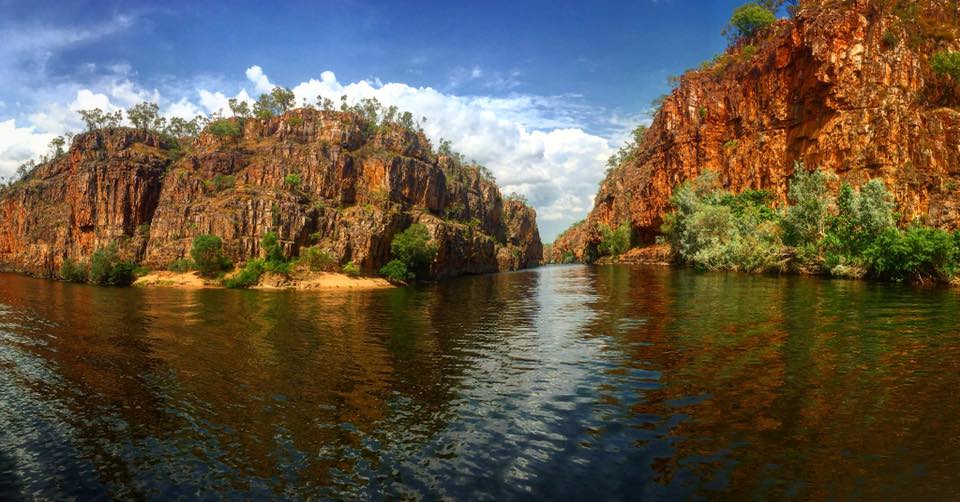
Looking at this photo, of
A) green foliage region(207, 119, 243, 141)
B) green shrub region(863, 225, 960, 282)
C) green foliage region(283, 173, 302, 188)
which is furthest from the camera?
green foliage region(207, 119, 243, 141)

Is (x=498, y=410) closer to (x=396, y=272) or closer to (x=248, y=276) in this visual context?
(x=248, y=276)

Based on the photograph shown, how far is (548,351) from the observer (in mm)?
→ 24031

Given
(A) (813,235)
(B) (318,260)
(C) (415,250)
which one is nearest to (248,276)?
(B) (318,260)

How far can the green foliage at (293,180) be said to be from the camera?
97.8m

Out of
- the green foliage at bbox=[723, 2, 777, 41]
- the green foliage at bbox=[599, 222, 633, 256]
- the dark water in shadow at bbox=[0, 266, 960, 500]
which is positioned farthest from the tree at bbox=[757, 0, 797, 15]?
the dark water in shadow at bbox=[0, 266, 960, 500]

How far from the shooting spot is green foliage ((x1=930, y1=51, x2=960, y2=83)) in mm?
72375

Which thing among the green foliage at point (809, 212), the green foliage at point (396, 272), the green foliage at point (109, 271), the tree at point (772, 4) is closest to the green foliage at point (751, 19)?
the tree at point (772, 4)

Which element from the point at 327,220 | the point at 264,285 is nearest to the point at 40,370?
the point at 264,285

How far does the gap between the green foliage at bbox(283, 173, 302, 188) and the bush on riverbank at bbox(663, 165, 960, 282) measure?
75502 mm

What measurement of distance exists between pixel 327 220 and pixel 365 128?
42.4 meters

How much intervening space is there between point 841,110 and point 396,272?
79373 millimetres

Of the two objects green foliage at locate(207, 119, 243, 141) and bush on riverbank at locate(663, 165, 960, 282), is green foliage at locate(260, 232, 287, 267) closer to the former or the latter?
green foliage at locate(207, 119, 243, 141)

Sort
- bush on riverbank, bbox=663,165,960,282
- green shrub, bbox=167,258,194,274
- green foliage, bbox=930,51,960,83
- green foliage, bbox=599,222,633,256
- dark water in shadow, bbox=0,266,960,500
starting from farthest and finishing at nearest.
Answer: green foliage, bbox=599,222,633,256, green shrub, bbox=167,258,194,274, green foliage, bbox=930,51,960,83, bush on riverbank, bbox=663,165,960,282, dark water in shadow, bbox=0,266,960,500

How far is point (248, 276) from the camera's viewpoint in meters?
77.6
